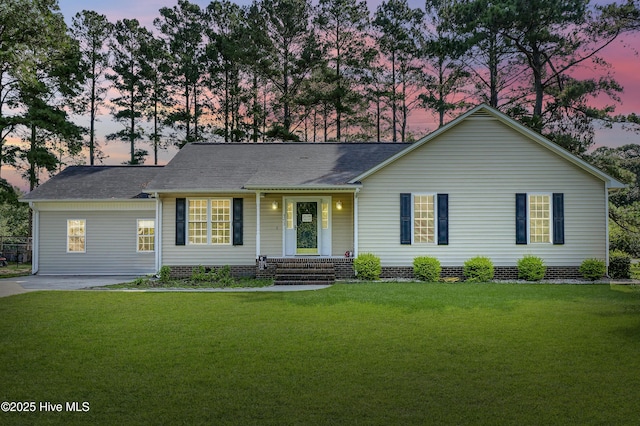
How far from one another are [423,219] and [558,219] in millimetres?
4365

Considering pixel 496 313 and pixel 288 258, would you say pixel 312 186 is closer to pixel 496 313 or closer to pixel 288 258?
pixel 288 258

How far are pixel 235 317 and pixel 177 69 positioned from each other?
26536mm

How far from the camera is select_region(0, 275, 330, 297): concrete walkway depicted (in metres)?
15.0

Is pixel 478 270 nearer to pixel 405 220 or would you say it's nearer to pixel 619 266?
pixel 405 220

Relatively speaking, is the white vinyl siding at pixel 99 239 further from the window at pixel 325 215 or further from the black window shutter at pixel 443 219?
the black window shutter at pixel 443 219

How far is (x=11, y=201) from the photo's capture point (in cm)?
2462

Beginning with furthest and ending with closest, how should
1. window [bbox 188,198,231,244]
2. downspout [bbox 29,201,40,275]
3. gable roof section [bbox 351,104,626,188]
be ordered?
downspout [bbox 29,201,40,275] → window [bbox 188,198,231,244] → gable roof section [bbox 351,104,626,188]

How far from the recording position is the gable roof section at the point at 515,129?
659 inches

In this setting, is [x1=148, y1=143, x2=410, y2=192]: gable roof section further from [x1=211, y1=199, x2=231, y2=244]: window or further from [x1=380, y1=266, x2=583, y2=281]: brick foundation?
[x1=380, y1=266, x2=583, y2=281]: brick foundation

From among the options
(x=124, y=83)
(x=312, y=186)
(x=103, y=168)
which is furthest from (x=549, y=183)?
(x=124, y=83)

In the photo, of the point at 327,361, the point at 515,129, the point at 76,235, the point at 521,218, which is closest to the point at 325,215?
the point at 521,218

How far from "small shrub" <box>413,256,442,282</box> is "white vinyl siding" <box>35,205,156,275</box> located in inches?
Answer: 397

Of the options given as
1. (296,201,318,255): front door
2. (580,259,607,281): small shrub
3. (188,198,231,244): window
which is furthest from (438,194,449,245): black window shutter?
(188,198,231,244): window

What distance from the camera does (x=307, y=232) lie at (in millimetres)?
18438
